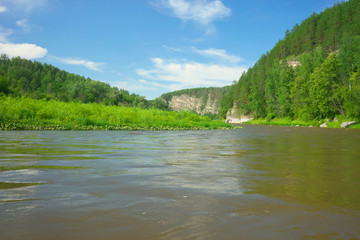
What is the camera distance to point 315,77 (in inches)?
2357

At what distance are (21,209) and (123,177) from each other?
2.19 metres

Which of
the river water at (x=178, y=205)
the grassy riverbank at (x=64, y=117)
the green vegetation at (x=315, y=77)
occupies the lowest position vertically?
the river water at (x=178, y=205)

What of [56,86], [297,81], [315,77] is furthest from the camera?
[56,86]

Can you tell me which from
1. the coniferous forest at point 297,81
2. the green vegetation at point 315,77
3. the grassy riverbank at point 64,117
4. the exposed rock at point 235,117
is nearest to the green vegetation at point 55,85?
the coniferous forest at point 297,81

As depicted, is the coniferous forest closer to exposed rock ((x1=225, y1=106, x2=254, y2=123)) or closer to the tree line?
the tree line

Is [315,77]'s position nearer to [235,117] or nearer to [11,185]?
[11,185]

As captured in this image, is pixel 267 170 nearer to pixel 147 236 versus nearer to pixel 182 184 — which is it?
pixel 182 184

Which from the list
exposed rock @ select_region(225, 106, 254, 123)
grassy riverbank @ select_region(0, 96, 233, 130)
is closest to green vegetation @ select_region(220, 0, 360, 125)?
exposed rock @ select_region(225, 106, 254, 123)

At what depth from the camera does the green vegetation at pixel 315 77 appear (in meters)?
57.2

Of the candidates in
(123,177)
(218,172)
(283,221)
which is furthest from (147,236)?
(218,172)

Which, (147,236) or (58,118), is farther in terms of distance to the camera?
(58,118)

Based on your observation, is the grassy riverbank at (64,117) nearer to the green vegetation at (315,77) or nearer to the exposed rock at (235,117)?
the green vegetation at (315,77)

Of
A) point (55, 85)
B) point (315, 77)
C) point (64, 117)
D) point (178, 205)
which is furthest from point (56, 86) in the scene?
point (178, 205)

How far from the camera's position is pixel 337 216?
121 inches
